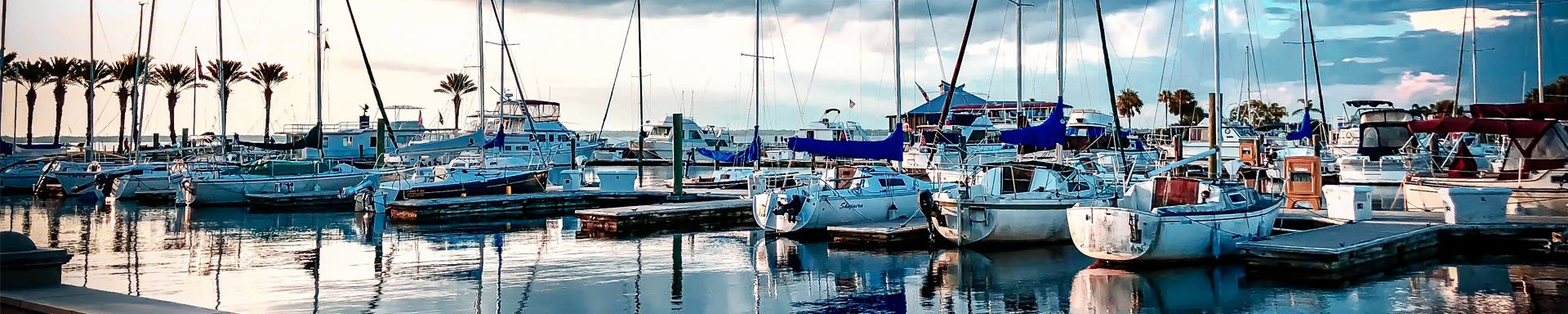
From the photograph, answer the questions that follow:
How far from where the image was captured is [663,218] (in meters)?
31.2

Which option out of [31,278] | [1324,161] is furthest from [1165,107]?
[31,278]

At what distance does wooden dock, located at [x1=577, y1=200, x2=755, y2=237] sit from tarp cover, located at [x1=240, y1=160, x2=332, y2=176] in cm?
1566

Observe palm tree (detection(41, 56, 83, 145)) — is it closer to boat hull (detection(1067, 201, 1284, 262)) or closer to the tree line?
the tree line

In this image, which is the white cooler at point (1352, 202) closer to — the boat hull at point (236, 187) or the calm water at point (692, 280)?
the calm water at point (692, 280)

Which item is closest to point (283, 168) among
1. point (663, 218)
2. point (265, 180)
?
point (265, 180)

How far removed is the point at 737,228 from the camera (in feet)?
103

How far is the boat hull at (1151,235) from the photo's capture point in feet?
67.5

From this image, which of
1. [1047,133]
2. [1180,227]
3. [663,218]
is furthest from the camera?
[1047,133]

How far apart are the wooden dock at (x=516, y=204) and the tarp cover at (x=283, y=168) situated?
27.2 feet

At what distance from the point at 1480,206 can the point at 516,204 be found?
81.8 ft

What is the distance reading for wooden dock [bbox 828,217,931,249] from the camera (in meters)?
25.2

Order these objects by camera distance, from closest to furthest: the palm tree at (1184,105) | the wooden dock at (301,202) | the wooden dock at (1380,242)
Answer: the wooden dock at (1380,242) → the wooden dock at (301,202) → the palm tree at (1184,105)

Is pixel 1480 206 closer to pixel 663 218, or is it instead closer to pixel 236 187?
pixel 663 218

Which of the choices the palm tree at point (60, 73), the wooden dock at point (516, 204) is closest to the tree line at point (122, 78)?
the palm tree at point (60, 73)
